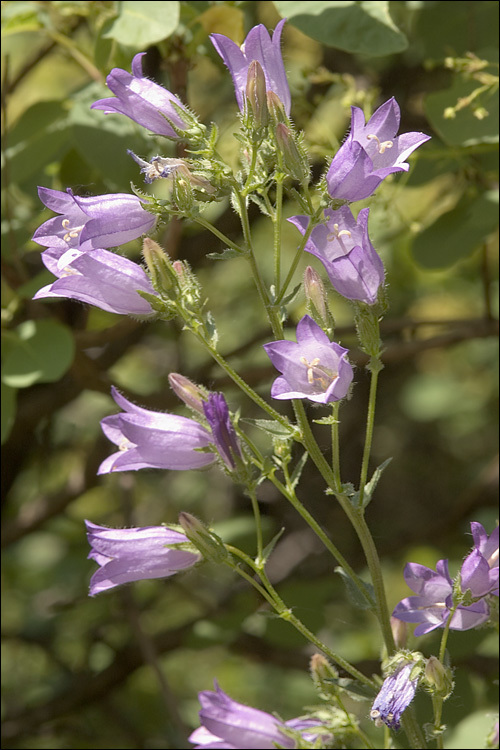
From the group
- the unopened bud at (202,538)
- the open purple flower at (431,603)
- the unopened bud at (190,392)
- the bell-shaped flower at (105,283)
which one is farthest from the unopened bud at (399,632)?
the bell-shaped flower at (105,283)

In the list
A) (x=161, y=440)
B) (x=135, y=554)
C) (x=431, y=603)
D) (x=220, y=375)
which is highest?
(x=161, y=440)

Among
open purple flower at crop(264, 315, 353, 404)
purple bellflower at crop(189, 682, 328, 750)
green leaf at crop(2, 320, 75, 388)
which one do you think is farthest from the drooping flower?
green leaf at crop(2, 320, 75, 388)

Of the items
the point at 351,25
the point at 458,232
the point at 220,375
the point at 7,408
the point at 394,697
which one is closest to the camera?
the point at 394,697

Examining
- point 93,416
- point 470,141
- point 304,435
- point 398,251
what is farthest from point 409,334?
point 304,435

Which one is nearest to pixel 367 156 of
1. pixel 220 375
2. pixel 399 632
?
pixel 399 632

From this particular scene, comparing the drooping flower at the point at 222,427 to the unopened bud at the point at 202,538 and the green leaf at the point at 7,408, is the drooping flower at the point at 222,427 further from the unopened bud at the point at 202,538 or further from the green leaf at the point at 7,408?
the green leaf at the point at 7,408

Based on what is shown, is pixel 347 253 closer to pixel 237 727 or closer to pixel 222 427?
pixel 222 427

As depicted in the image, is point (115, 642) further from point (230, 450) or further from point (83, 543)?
point (230, 450)
